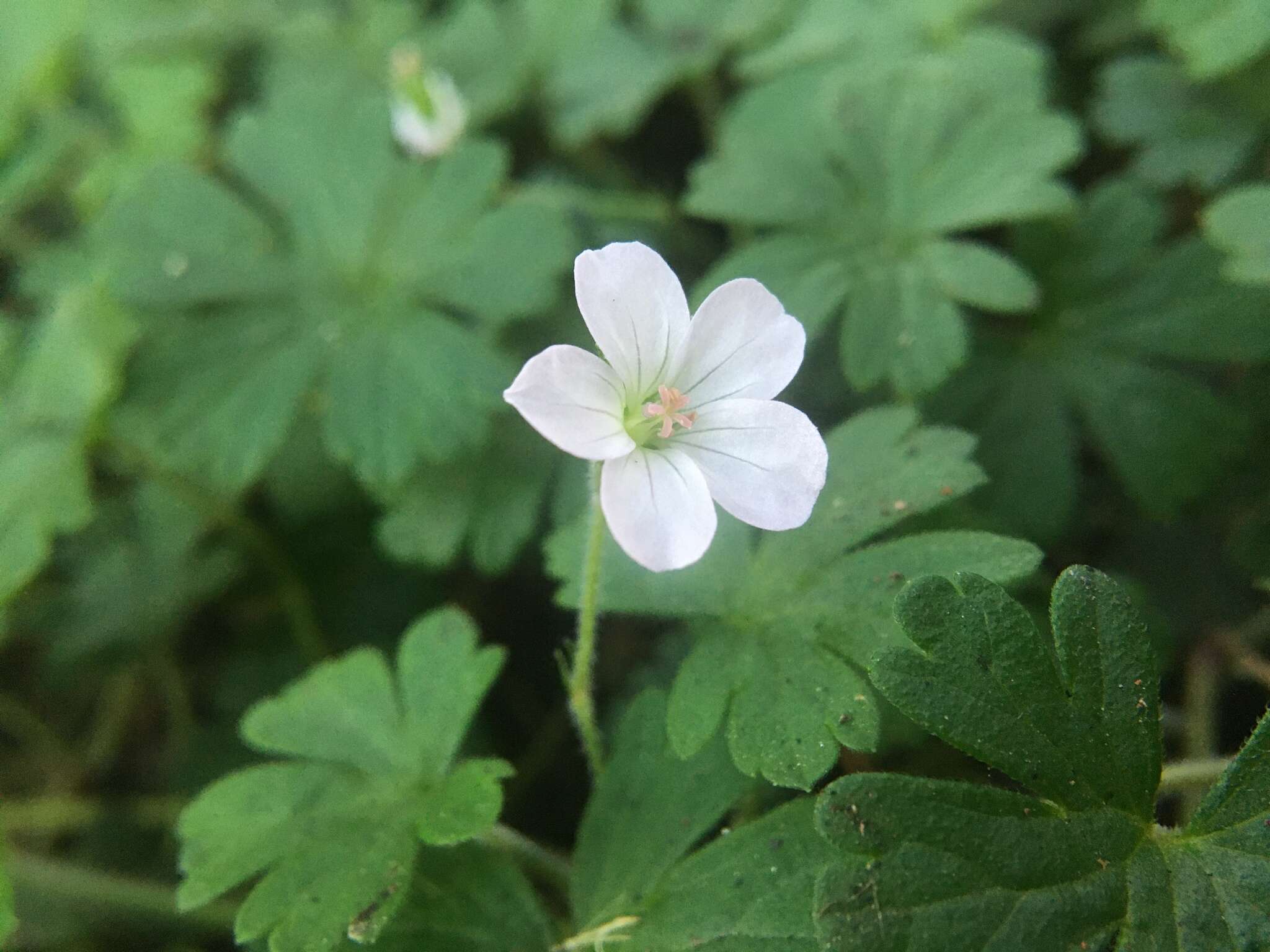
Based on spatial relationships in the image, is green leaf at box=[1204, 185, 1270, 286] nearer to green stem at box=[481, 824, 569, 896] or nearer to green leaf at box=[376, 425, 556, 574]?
green leaf at box=[376, 425, 556, 574]

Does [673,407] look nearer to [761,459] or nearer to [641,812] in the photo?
[761,459]

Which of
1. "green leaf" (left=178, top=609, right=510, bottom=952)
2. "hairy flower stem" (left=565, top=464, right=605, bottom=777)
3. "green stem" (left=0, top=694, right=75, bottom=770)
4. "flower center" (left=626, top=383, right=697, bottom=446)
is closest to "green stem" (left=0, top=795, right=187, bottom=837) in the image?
"green stem" (left=0, top=694, right=75, bottom=770)

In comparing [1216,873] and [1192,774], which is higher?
[1216,873]

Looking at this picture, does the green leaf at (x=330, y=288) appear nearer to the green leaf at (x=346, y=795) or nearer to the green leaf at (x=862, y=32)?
the green leaf at (x=346, y=795)

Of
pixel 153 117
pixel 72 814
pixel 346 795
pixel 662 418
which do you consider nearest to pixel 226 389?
pixel 346 795

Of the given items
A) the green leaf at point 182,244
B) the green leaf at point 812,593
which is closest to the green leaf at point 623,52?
the green leaf at point 182,244
